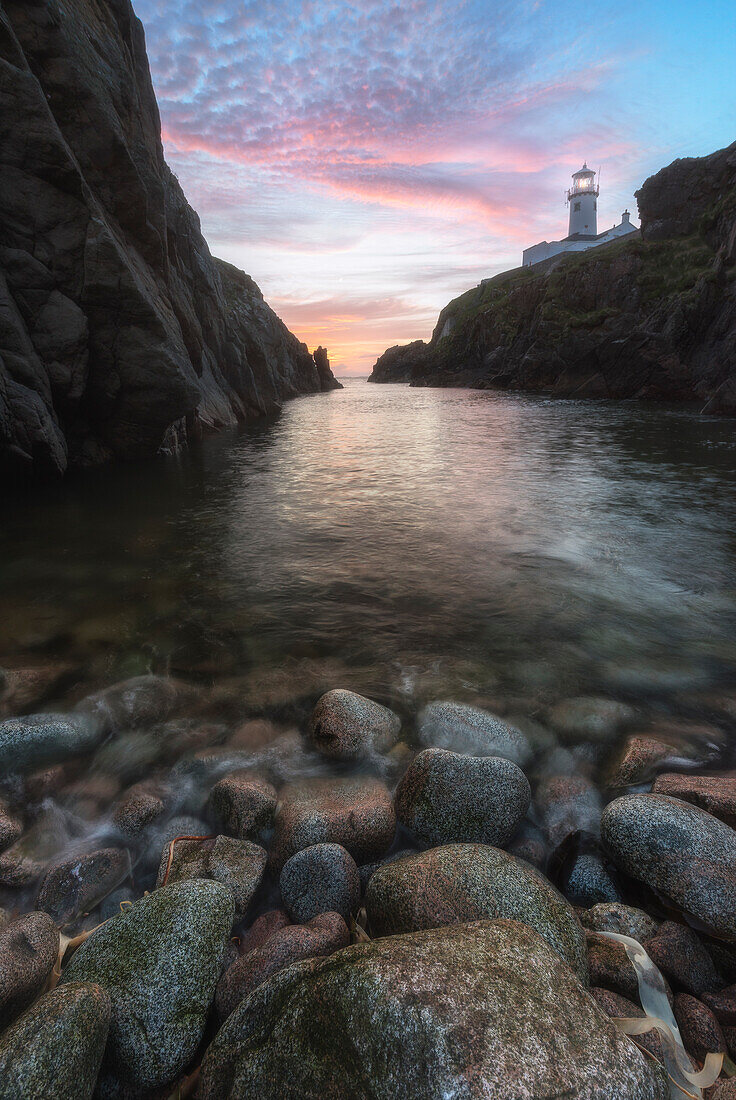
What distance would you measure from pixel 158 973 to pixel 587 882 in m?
3.44

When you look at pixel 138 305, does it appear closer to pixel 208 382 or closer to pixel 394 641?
pixel 208 382

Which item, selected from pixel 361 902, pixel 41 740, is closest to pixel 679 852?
pixel 361 902

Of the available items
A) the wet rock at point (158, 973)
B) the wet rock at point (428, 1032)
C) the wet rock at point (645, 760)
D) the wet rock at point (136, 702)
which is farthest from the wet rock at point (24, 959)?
the wet rock at point (645, 760)

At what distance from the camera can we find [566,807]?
17.0ft

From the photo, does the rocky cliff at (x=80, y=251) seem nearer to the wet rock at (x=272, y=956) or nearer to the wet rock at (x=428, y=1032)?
the wet rock at (x=272, y=956)

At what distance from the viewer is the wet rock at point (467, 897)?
3533 millimetres

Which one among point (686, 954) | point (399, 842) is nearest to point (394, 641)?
point (399, 842)

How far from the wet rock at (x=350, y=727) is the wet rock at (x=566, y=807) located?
181 centimetres

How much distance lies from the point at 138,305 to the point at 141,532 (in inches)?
457

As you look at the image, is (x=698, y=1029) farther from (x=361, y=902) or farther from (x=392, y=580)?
(x=392, y=580)

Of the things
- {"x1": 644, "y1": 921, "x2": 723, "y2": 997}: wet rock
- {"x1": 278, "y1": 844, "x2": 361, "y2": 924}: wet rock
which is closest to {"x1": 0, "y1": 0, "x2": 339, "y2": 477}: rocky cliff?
{"x1": 278, "y1": 844, "x2": 361, "y2": 924}: wet rock

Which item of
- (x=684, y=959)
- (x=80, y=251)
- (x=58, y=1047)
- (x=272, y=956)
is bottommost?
(x=684, y=959)

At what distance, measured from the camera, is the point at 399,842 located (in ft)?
16.2

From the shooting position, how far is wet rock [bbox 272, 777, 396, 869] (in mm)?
4723
